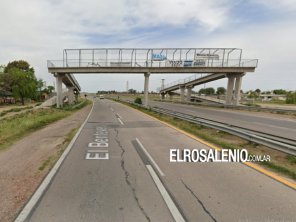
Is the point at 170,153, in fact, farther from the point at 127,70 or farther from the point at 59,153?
the point at 127,70

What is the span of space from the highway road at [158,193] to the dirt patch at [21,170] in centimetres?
41

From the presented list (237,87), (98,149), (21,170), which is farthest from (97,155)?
(237,87)

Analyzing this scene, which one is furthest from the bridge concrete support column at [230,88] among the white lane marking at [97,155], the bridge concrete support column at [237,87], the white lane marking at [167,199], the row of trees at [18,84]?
the row of trees at [18,84]

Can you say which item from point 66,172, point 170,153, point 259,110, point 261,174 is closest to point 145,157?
point 170,153

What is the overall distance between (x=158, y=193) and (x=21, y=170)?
12.7ft

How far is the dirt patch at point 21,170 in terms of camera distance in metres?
4.27

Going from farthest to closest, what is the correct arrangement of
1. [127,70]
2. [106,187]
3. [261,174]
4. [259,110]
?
[127,70] < [259,110] < [261,174] < [106,187]

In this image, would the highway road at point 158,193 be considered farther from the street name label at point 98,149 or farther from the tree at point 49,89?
the tree at point 49,89

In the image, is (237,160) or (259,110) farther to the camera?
(259,110)

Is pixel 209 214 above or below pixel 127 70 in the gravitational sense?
below

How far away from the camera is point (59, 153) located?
7.93 m

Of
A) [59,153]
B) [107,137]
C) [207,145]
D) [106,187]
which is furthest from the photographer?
[107,137]

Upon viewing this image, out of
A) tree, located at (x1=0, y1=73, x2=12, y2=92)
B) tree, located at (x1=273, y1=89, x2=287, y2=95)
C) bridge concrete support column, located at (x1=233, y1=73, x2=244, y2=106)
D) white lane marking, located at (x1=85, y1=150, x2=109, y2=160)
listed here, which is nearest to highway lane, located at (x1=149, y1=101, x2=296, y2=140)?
white lane marking, located at (x1=85, y1=150, x2=109, y2=160)

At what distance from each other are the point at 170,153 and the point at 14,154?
5397 mm
